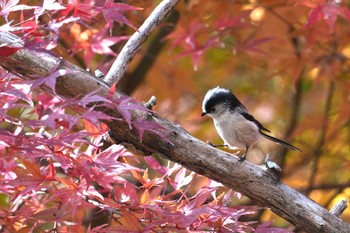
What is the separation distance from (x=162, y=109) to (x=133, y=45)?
2.03m

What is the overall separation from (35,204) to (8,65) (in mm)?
447

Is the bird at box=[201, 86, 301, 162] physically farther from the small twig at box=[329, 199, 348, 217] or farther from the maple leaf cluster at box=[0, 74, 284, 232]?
the maple leaf cluster at box=[0, 74, 284, 232]

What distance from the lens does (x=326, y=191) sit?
3.97 metres

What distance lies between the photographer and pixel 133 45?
87.6 inches

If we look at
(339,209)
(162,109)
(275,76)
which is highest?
(275,76)

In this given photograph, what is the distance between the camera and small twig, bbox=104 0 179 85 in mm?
2166

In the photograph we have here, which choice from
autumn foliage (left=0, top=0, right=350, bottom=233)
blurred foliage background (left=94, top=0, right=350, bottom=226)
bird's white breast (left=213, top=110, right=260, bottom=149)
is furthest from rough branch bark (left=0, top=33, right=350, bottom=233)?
blurred foliage background (left=94, top=0, right=350, bottom=226)

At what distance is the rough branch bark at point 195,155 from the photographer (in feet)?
6.46

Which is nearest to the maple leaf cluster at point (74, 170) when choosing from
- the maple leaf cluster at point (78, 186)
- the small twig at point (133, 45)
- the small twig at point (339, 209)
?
the maple leaf cluster at point (78, 186)

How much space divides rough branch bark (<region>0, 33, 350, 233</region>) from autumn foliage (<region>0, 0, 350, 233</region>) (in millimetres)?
45

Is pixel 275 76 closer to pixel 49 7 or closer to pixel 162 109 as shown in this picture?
pixel 162 109

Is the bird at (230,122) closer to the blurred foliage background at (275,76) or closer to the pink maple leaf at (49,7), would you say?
the blurred foliage background at (275,76)

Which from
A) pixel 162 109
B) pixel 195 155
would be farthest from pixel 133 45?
pixel 162 109

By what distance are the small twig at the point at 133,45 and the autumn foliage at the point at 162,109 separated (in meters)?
0.11
